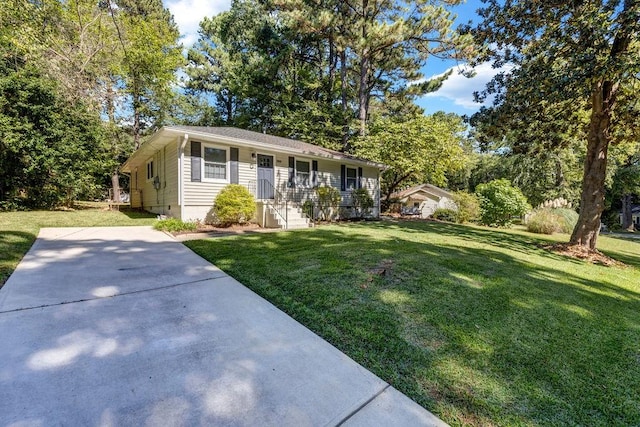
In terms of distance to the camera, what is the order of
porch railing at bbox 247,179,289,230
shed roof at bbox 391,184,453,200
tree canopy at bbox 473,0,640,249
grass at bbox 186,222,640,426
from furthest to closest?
shed roof at bbox 391,184,453,200 < porch railing at bbox 247,179,289,230 < tree canopy at bbox 473,0,640,249 < grass at bbox 186,222,640,426

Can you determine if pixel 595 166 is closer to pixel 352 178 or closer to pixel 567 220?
pixel 352 178

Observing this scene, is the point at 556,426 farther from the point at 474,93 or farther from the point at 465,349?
the point at 474,93

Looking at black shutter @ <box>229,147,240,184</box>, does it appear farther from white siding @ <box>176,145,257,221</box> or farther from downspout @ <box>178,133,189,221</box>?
downspout @ <box>178,133,189,221</box>

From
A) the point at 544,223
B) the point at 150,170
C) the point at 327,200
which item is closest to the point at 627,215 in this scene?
the point at 544,223

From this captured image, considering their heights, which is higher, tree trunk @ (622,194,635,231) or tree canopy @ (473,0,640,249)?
tree canopy @ (473,0,640,249)

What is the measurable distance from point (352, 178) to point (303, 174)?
112 inches

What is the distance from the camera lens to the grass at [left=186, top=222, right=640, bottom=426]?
1.92 meters

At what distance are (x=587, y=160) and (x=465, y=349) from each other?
814 centimetres

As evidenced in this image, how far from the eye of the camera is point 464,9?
16141 mm

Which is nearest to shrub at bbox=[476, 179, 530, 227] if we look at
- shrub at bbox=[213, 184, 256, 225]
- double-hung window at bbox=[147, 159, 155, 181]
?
shrub at bbox=[213, 184, 256, 225]

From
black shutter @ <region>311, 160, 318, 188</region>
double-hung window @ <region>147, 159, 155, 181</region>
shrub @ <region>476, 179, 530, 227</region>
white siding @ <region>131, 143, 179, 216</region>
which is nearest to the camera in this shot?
white siding @ <region>131, 143, 179, 216</region>

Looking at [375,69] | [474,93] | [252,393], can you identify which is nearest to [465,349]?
[252,393]

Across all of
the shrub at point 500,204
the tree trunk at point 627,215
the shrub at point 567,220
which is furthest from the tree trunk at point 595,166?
the tree trunk at point 627,215

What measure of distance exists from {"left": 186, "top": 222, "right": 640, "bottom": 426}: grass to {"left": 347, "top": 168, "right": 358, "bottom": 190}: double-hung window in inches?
344
